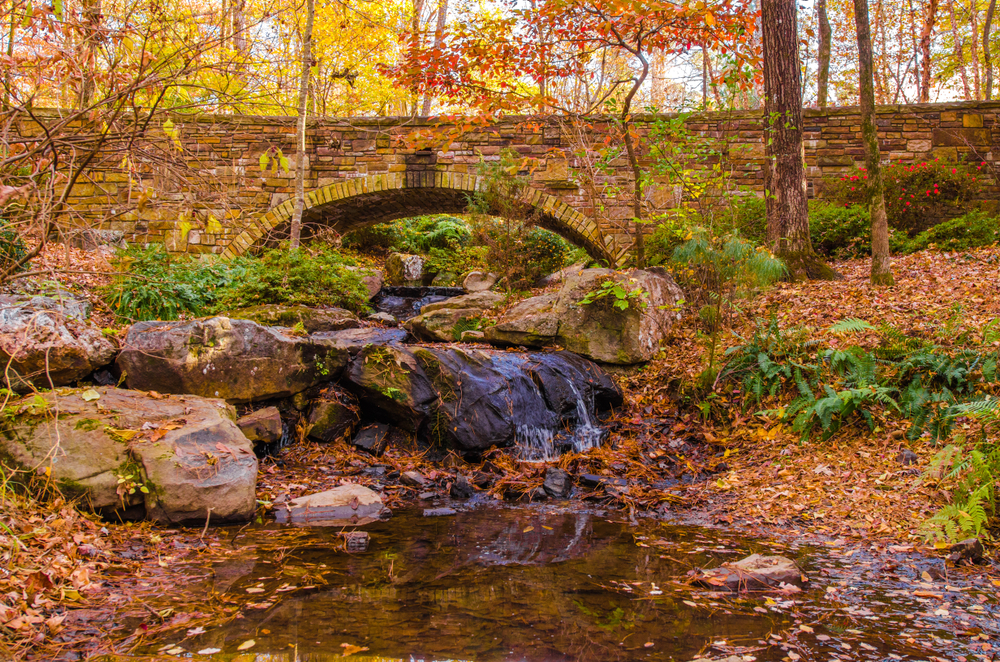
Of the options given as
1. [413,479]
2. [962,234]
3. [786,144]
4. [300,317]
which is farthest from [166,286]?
[962,234]

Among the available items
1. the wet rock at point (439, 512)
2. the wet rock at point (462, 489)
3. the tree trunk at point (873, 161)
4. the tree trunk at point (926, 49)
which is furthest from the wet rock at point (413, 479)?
the tree trunk at point (926, 49)

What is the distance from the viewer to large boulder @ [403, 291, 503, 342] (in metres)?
8.51

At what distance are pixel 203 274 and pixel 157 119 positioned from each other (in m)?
6.69

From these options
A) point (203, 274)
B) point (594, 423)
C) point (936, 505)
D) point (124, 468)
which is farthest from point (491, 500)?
point (203, 274)

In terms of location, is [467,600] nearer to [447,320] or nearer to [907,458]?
[907,458]

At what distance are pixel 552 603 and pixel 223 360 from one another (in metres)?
3.96

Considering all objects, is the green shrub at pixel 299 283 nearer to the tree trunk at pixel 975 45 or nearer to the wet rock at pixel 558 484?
the wet rock at pixel 558 484

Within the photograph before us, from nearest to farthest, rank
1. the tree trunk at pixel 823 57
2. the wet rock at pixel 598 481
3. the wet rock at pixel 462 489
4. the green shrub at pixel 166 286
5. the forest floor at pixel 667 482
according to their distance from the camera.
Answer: the forest floor at pixel 667 482 < the wet rock at pixel 462 489 < the wet rock at pixel 598 481 < the green shrub at pixel 166 286 < the tree trunk at pixel 823 57

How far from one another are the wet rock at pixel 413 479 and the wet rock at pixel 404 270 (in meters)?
9.87

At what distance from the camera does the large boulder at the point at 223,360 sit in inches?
211

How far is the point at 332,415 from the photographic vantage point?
6.07 m

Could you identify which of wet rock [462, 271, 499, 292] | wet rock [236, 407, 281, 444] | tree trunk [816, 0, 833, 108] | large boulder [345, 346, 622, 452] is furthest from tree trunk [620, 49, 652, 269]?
tree trunk [816, 0, 833, 108]

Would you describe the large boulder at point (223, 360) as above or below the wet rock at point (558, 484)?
above

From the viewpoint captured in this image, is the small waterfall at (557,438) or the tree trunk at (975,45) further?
the tree trunk at (975,45)
